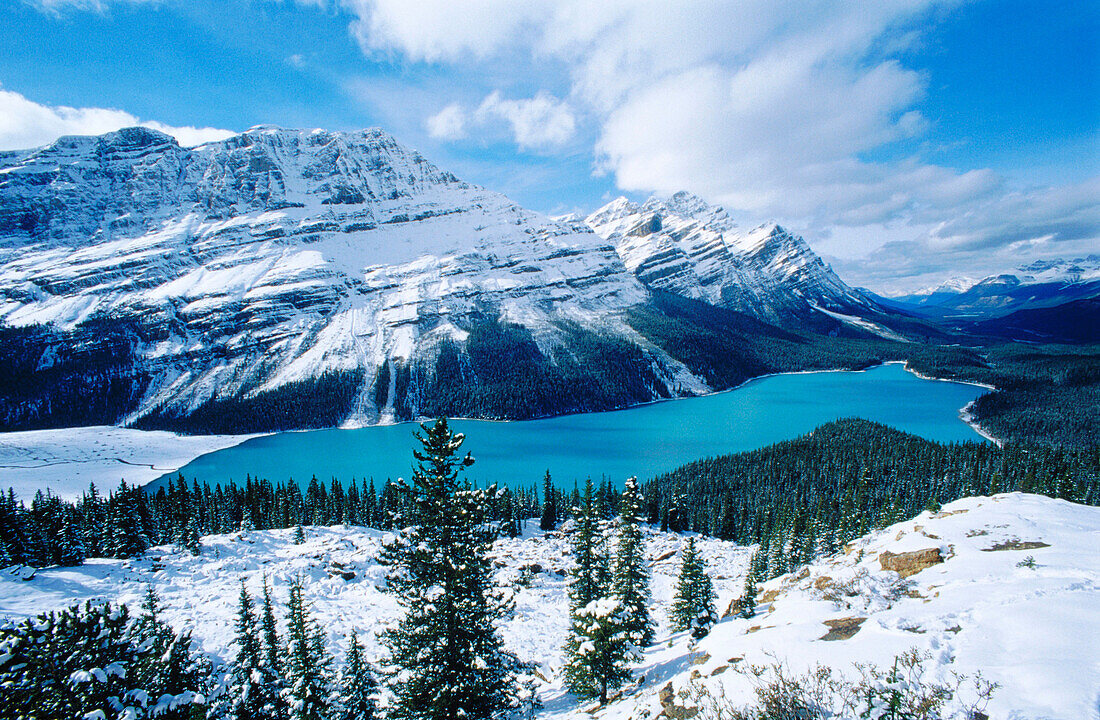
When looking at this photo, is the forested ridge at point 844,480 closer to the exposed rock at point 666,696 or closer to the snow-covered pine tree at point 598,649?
the snow-covered pine tree at point 598,649

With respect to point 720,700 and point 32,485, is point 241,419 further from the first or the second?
point 720,700

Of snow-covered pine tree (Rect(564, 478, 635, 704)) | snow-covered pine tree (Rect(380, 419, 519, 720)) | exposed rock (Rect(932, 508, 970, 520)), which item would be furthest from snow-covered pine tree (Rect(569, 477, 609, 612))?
exposed rock (Rect(932, 508, 970, 520))

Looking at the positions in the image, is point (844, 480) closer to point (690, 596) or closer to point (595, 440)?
point (595, 440)

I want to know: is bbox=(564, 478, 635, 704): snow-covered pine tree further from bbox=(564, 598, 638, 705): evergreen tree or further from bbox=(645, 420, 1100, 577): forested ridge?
bbox=(645, 420, 1100, 577): forested ridge

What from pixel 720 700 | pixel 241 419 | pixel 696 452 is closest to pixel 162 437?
pixel 241 419

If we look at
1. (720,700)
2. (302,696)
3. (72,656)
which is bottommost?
(302,696)

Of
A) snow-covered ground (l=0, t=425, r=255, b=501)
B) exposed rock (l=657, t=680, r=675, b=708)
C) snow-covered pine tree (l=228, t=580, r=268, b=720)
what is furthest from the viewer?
snow-covered ground (l=0, t=425, r=255, b=501)
